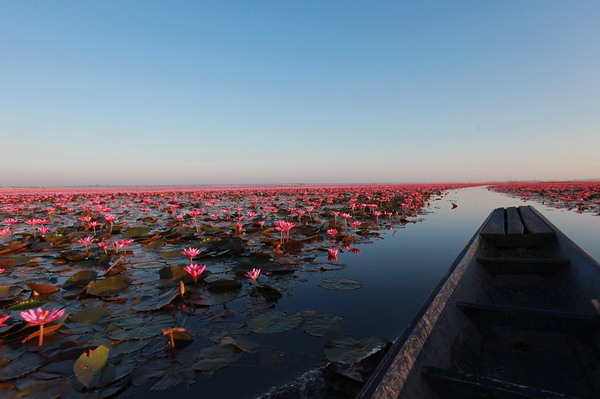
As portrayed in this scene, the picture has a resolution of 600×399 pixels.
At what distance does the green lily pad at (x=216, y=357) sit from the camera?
1.62 meters

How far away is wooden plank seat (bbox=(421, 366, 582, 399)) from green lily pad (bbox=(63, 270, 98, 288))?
3.39m

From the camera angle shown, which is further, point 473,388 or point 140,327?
point 140,327

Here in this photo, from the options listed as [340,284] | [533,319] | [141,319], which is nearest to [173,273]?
[141,319]

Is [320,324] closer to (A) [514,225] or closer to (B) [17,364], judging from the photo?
(B) [17,364]

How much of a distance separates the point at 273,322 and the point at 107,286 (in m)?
1.89

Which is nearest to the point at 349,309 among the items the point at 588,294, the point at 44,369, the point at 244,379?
the point at 244,379

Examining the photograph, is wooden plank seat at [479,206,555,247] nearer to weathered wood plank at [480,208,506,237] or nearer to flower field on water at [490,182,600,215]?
weathered wood plank at [480,208,506,237]

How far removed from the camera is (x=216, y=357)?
1706 millimetres

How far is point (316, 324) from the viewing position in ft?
7.20

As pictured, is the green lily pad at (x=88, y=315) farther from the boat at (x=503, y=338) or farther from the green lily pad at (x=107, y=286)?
the boat at (x=503, y=338)

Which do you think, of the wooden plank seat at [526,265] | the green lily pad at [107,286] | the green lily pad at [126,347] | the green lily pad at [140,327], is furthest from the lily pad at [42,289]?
the wooden plank seat at [526,265]

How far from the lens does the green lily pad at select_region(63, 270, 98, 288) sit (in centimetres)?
282

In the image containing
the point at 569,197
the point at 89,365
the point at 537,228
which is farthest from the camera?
the point at 569,197

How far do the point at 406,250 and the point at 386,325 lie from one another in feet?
9.11
